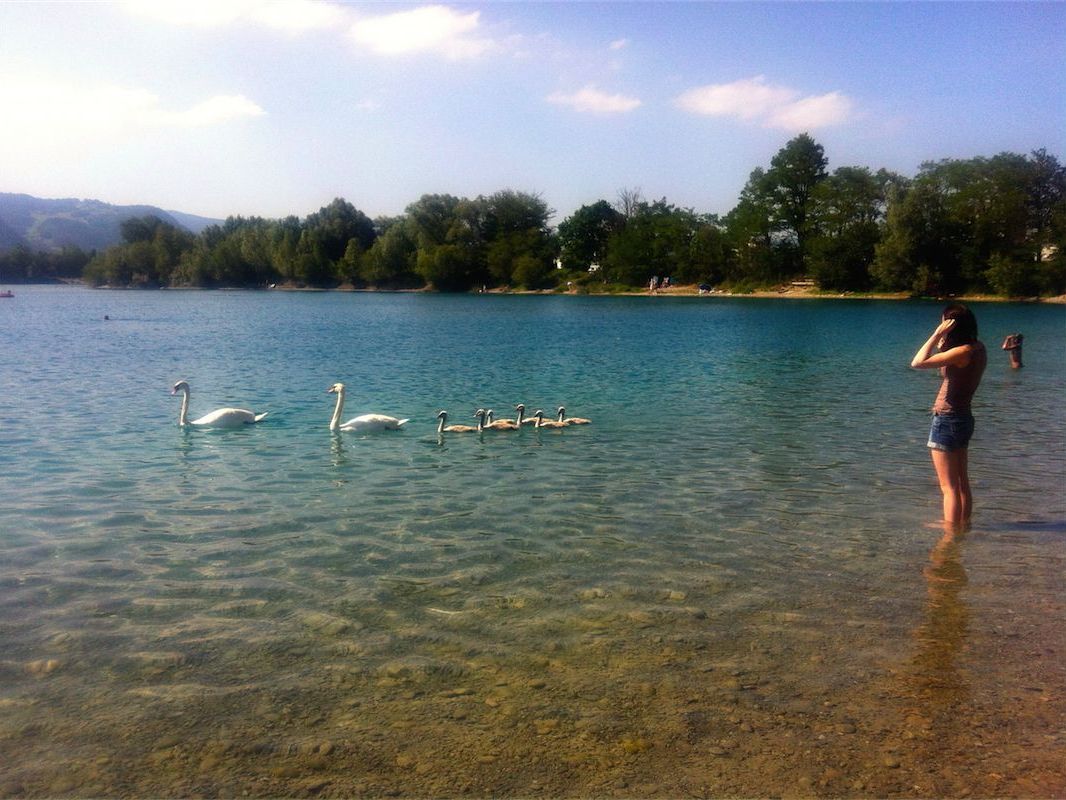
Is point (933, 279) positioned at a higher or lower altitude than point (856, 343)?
higher

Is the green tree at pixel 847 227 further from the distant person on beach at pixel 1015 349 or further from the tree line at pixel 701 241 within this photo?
the distant person on beach at pixel 1015 349

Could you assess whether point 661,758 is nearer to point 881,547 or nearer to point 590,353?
point 881,547

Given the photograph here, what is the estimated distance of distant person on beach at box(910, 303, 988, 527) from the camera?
9289 mm

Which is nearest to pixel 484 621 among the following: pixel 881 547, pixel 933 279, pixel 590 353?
pixel 881 547

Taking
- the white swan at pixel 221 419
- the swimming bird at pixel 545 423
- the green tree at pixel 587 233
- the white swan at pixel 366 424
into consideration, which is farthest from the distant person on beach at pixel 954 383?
→ the green tree at pixel 587 233

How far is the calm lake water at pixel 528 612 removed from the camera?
17.8 ft

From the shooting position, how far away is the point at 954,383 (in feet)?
31.0

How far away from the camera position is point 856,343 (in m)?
44.7

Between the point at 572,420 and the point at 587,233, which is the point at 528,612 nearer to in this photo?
the point at 572,420

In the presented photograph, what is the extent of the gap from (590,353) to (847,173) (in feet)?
278

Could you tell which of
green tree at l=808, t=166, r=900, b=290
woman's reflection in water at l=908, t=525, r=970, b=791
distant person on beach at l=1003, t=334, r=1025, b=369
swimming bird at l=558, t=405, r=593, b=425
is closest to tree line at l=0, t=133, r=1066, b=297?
green tree at l=808, t=166, r=900, b=290

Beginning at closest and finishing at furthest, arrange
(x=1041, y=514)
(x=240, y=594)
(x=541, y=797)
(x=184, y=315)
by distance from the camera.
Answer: (x=541, y=797)
(x=240, y=594)
(x=1041, y=514)
(x=184, y=315)

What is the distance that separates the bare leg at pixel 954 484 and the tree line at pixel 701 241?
91.3 metres

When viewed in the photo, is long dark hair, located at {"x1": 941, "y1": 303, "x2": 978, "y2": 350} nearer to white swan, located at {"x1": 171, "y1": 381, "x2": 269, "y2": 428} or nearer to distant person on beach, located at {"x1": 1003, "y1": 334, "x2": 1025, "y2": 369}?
white swan, located at {"x1": 171, "y1": 381, "x2": 269, "y2": 428}
